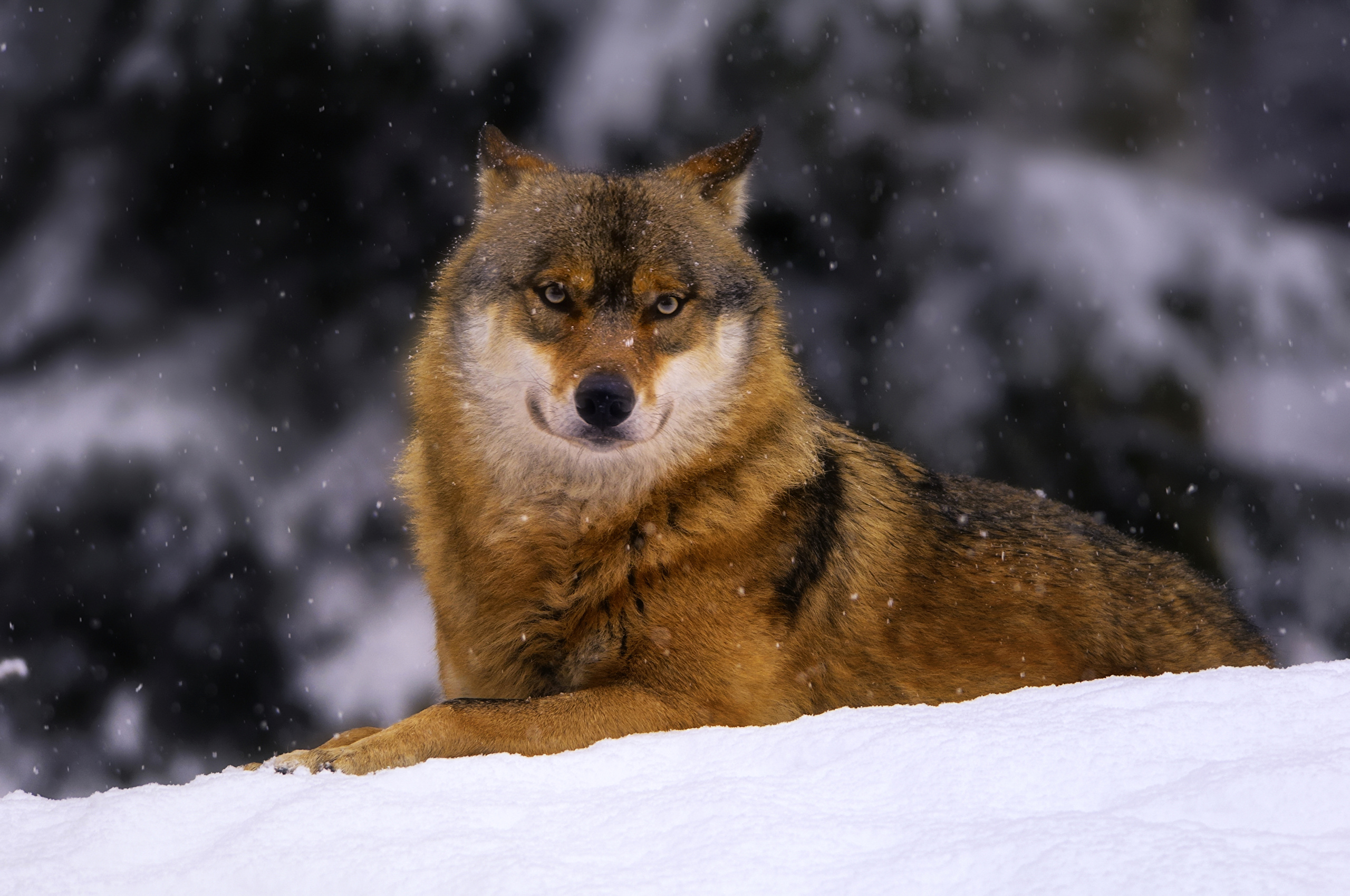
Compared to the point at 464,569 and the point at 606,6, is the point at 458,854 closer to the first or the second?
the point at 464,569

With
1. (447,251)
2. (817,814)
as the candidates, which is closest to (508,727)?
(817,814)

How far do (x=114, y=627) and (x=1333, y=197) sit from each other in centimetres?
682

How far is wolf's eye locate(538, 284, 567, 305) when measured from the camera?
3.43m

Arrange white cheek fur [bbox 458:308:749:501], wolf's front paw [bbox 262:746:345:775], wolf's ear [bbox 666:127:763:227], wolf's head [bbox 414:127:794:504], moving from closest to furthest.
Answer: wolf's front paw [bbox 262:746:345:775]
wolf's head [bbox 414:127:794:504]
white cheek fur [bbox 458:308:749:501]
wolf's ear [bbox 666:127:763:227]

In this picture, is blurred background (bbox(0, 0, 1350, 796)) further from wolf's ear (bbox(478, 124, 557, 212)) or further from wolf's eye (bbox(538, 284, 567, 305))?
wolf's eye (bbox(538, 284, 567, 305))

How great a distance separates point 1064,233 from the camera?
5871 millimetres

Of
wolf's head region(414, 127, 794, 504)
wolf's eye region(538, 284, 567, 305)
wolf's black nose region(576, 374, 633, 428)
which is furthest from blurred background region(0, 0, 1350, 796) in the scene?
wolf's black nose region(576, 374, 633, 428)

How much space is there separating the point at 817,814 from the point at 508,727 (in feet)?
3.73

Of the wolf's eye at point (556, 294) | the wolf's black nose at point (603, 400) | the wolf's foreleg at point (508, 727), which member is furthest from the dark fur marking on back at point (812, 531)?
the wolf's eye at point (556, 294)

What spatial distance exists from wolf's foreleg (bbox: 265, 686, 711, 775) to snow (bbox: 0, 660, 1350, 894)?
1.07 ft

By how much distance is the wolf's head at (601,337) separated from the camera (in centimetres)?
323

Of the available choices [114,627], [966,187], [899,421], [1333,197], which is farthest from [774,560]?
[1333,197]

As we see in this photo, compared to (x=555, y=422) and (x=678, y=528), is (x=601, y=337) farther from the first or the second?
(x=678, y=528)

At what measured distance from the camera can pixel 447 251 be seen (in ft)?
17.9
